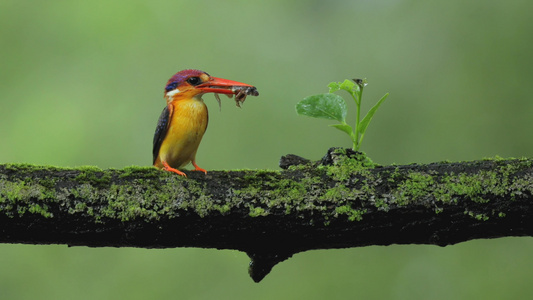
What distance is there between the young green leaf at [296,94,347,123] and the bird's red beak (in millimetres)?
422

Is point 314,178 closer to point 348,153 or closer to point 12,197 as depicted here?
point 348,153

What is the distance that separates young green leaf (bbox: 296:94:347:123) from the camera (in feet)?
8.48

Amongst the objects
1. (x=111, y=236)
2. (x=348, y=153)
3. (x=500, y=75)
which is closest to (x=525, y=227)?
(x=348, y=153)

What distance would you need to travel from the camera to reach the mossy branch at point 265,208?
2127 millimetres

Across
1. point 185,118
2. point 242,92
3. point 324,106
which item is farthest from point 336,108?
point 185,118

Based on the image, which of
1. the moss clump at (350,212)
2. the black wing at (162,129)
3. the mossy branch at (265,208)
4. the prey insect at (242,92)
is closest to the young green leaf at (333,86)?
the prey insect at (242,92)

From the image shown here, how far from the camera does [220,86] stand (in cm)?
303

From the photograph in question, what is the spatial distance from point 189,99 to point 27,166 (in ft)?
3.45

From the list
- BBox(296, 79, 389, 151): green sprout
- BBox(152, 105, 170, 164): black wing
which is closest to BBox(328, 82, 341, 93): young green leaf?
BBox(296, 79, 389, 151): green sprout

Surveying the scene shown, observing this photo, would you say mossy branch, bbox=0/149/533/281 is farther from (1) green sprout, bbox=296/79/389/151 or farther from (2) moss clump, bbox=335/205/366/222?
(1) green sprout, bbox=296/79/389/151

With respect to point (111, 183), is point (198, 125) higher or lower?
higher

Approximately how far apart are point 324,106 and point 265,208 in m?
0.63

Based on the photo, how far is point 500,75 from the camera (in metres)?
5.53

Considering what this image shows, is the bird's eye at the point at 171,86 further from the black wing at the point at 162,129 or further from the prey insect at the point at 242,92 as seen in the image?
the prey insect at the point at 242,92
